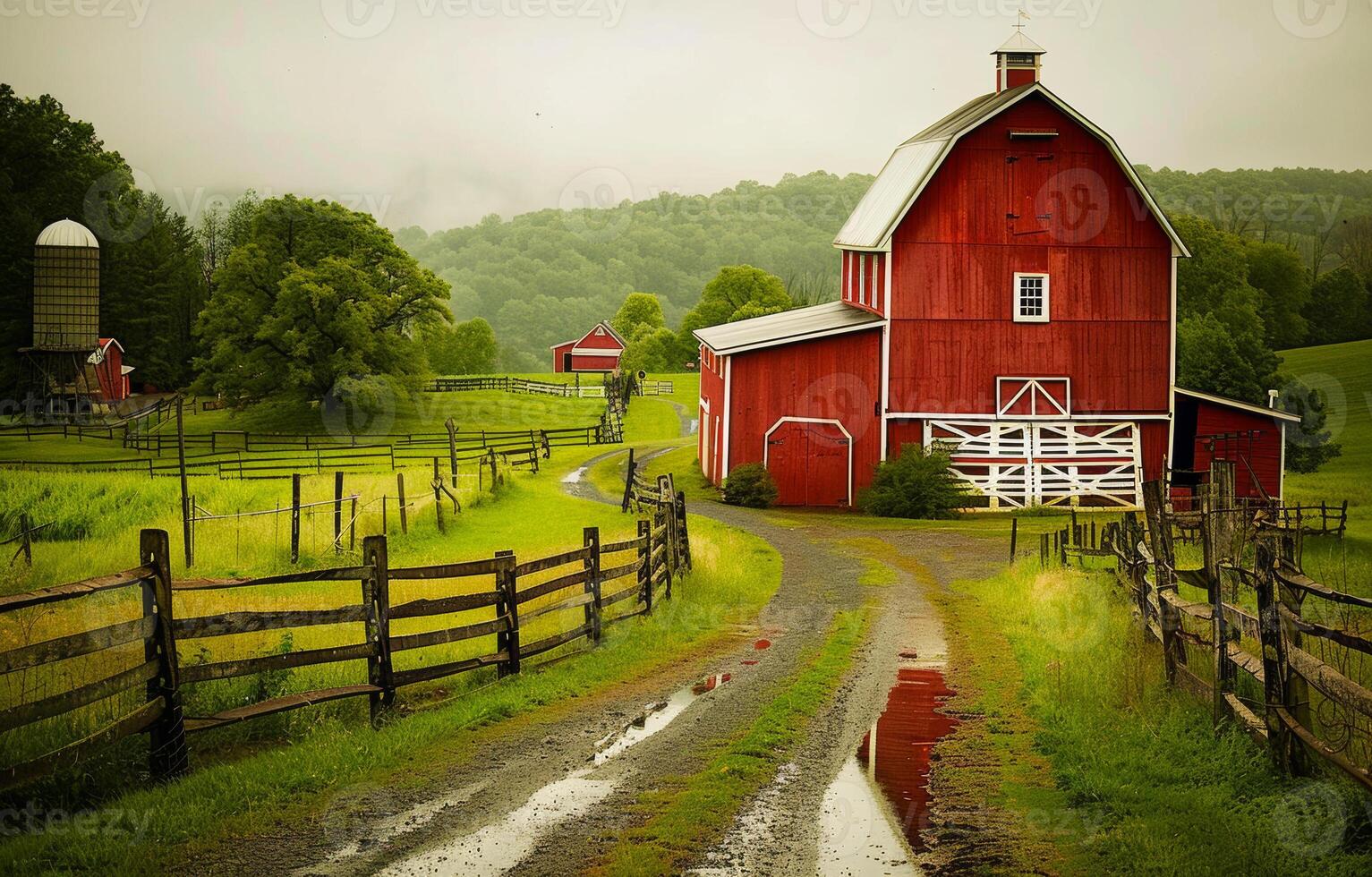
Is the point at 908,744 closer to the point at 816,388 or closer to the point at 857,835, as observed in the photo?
the point at 857,835

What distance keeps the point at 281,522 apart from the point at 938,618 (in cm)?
1680

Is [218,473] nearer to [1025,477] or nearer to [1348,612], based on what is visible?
[1025,477]

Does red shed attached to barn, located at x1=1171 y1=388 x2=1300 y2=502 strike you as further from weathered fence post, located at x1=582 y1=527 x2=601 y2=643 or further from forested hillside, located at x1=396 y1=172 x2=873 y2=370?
forested hillside, located at x1=396 y1=172 x2=873 y2=370

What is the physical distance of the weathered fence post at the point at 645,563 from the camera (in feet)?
53.0

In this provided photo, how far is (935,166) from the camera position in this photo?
33.7 m

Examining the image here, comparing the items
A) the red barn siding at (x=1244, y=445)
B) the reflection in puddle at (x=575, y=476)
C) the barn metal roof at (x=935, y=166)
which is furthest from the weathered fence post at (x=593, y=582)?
the red barn siding at (x=1244, y=445)

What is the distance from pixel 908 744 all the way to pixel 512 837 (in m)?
3.82

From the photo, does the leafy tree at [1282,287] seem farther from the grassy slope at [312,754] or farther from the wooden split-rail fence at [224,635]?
the wooden split-rail fence at [224,635]

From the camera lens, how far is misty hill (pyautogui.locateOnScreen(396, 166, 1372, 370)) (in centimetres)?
14088

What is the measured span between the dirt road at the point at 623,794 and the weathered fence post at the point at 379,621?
1.07 meters

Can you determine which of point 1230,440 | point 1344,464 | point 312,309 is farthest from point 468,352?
point 1230,440

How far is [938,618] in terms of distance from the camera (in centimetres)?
1781

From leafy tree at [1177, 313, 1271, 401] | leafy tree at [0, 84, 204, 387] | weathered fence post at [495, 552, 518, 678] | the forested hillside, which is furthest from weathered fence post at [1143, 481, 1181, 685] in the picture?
the forested hillside

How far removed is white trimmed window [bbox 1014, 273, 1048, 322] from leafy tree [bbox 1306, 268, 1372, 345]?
58.9 meters
